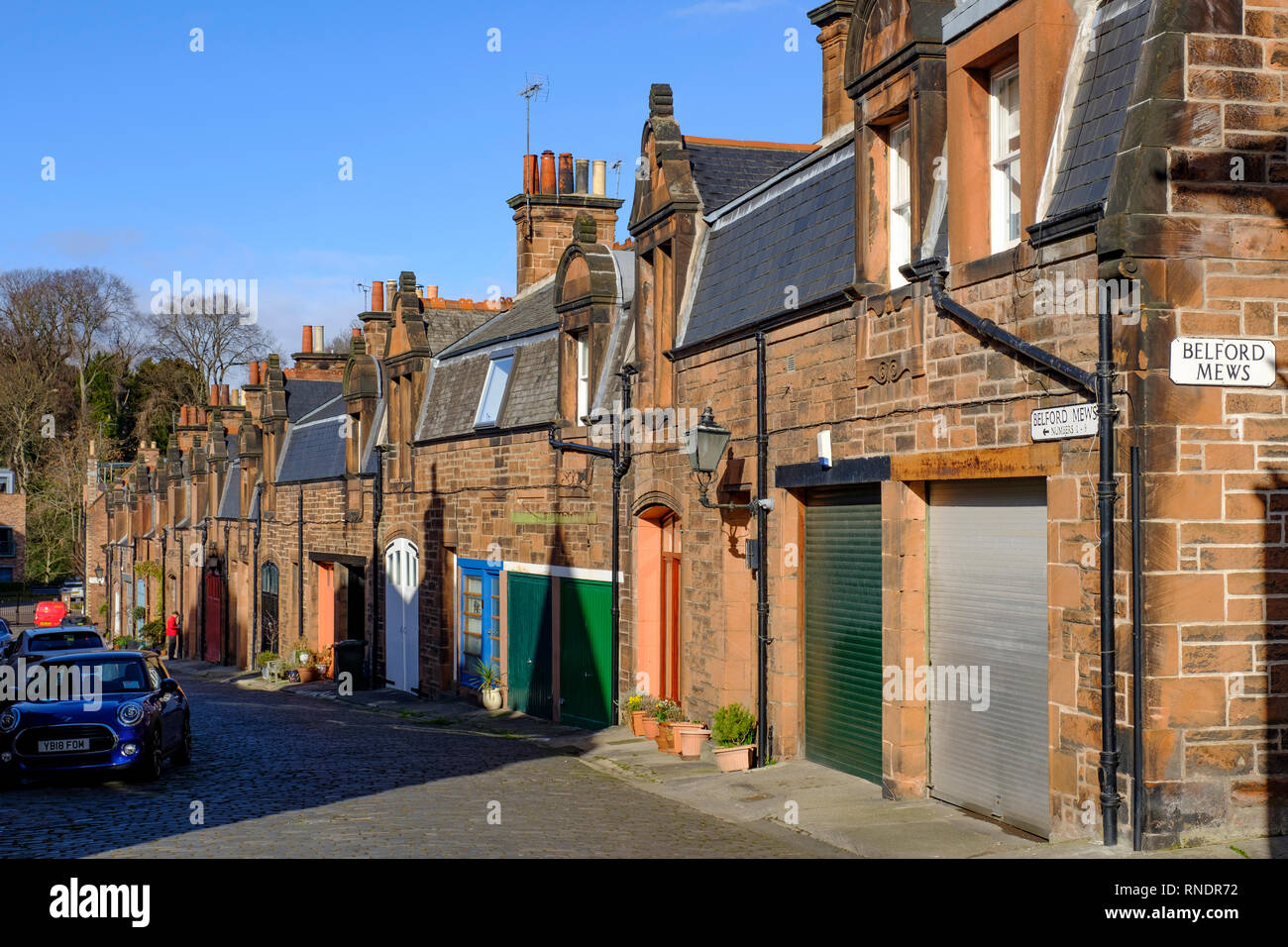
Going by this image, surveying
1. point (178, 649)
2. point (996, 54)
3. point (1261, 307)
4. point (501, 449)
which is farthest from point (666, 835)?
point (178, 649)

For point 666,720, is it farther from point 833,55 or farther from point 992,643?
point 833,55

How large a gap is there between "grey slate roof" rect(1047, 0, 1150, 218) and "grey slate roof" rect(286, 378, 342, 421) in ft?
105

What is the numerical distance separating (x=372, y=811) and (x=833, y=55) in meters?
10.3

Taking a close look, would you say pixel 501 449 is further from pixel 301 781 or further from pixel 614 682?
pixel 301 781

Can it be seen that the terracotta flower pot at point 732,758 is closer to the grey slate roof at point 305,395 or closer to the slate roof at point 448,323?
the slate roof at point 448,323

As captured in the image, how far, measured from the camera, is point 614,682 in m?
19.7

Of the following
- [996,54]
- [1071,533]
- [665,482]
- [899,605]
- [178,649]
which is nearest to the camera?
[1071,533]

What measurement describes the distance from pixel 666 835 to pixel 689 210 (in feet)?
30.4

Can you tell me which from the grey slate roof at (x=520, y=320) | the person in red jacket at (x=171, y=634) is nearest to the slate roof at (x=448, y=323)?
the grey slate roof at (x=520, y=320)

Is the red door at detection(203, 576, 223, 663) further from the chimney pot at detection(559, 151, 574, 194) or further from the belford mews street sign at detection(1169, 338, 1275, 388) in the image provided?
the belford mews street sign at detection(1169, 338, 1275, 388)

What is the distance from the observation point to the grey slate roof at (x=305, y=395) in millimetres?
39312

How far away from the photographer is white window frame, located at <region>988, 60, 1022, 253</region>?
35.0 ft

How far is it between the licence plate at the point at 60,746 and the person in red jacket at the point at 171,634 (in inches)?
1448

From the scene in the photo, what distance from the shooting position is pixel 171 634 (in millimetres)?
50594
